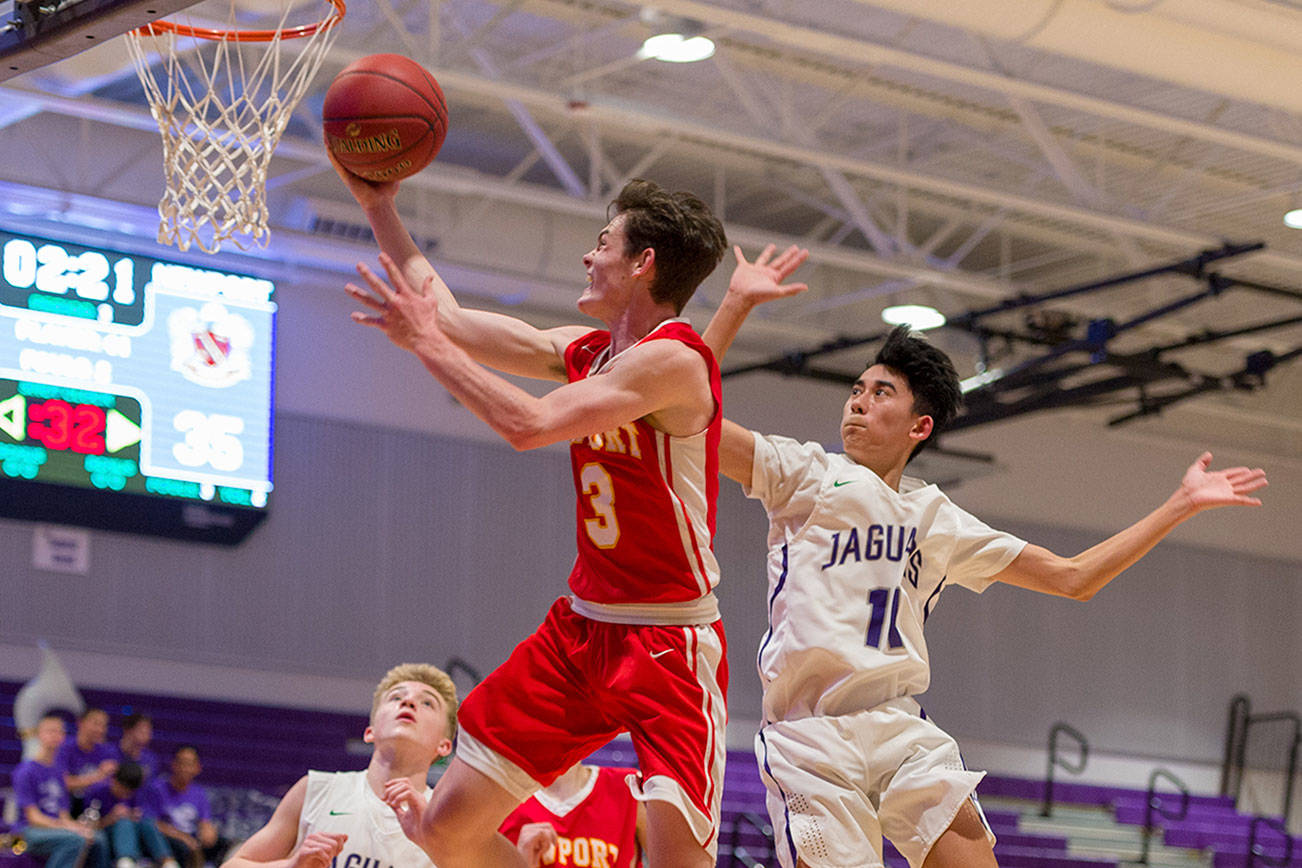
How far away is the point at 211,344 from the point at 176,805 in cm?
355

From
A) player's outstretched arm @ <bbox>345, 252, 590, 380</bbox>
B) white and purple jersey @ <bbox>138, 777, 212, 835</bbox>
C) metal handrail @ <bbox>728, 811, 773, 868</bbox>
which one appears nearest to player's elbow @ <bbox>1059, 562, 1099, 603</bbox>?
player's outstretched arm @ <bbox>345, 252, 590, 380</bbox>

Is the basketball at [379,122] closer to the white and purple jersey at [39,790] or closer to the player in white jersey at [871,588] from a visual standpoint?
the player in white jersey at [871,588]

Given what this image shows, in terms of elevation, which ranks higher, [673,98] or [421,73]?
[673,98]

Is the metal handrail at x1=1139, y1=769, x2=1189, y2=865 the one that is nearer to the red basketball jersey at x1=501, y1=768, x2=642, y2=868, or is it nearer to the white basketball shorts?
the red basketball jersey at x1=501, y1=768, x2=642, y2=868

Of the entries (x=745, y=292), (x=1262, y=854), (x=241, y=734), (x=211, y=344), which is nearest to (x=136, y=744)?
(x=241, y=734)

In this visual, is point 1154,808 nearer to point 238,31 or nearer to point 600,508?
point 238,31

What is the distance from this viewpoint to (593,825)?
5191 mm

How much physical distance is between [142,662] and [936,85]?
27.2 ft

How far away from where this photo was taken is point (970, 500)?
18.6 m

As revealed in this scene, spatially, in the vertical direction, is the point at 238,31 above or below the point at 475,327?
above

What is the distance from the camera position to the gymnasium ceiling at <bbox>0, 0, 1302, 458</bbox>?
9.80 metres

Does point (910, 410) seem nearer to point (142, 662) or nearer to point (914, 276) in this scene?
point (914, 276)

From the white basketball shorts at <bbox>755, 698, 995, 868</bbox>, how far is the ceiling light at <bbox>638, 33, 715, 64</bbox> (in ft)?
22.2

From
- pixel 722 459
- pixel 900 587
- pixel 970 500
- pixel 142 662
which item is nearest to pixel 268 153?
pixel 722 459
